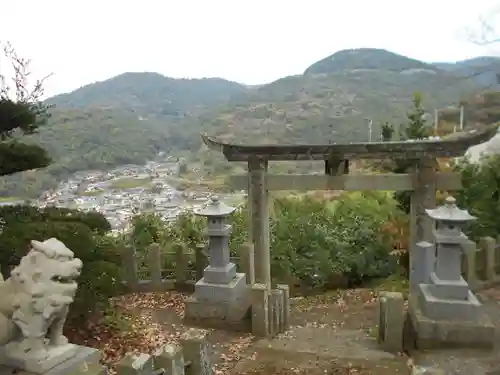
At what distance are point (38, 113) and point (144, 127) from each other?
25265 millimetres

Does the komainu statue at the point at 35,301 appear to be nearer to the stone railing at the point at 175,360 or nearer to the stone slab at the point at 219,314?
the stone railing at the point at 175,360

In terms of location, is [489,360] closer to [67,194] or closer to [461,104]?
[67,194]

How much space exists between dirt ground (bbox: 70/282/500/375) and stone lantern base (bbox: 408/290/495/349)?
6.7 inches

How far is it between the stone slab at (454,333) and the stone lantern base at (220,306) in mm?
2788

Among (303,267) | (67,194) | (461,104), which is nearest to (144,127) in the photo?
(67,194)

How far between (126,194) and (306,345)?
1290 cm

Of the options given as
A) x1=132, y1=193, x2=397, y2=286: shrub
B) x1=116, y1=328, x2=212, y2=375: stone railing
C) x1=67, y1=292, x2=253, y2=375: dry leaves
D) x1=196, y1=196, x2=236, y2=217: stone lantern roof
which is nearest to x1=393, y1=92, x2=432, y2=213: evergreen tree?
x1=132, y1=193, x2=397, y2=286: shrub

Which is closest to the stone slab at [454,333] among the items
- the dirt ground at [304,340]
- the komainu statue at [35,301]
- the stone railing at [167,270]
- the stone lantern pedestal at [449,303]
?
the stone lantern pedestal at [449,303]

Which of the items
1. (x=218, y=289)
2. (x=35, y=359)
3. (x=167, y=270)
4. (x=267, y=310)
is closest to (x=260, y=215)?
(x=218, y=289)

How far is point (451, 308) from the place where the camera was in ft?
22.8

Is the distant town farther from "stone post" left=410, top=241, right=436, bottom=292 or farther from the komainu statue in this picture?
the komainu statue

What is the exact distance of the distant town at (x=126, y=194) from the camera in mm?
14437

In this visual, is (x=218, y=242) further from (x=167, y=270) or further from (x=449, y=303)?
(x=449, y=303)

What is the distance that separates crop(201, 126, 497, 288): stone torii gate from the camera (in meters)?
8.92
